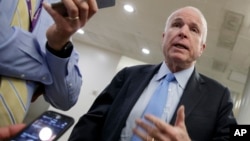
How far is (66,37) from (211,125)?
2.44 ft

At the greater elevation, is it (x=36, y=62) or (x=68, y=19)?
(x=68, y=19)

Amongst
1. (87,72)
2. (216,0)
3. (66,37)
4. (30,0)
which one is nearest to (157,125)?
(66,37)

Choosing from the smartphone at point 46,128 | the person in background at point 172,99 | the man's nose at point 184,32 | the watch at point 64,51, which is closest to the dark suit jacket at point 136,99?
the person in background at point 172,99

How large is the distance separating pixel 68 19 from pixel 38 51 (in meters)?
0.16

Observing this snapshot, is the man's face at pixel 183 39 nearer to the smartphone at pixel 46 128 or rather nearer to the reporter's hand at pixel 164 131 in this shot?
the reporter's hand at pixel 164 131

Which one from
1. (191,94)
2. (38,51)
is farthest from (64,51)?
(191,94)

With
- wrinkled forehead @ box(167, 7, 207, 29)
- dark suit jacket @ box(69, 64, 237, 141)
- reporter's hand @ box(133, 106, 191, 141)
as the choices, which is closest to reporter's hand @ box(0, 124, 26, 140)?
reporter's hand @ box(133, 106, 191, 141)

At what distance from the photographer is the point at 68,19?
30.2 inches

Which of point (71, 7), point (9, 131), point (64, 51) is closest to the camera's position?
point (9, 131)

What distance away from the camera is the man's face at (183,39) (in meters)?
1.41

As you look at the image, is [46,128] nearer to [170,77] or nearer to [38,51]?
[38,51]

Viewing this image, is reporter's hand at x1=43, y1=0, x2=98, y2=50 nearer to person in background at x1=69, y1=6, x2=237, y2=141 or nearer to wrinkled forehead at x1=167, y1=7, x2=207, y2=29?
person in background at x1=69, y1=6, x2=237, y2=141

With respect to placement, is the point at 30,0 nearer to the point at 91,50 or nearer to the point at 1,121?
the point at 1,121

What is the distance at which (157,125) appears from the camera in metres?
0.91
